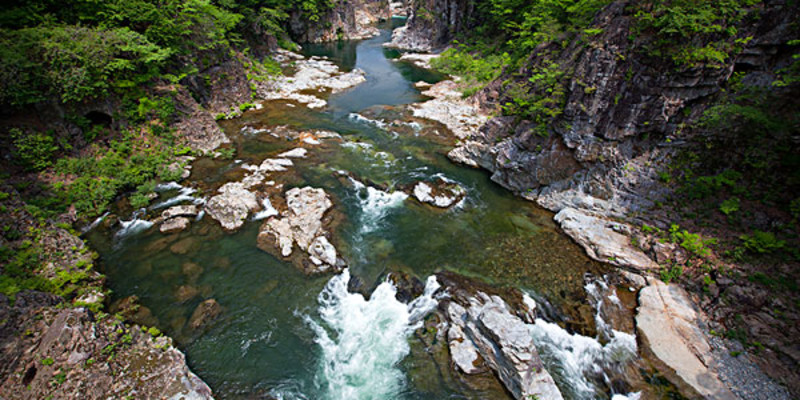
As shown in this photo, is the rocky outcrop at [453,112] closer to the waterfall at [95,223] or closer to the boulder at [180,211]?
the boulder at [180,211]

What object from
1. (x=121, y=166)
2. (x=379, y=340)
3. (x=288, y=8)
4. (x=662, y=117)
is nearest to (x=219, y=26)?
(x=121, y=166)

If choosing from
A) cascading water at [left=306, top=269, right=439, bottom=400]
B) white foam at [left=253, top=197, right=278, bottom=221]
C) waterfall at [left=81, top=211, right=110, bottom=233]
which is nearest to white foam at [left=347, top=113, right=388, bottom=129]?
white foam at [left=253, top=197, right=278, bottom=221]

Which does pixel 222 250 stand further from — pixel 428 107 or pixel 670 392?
pixel 428 107

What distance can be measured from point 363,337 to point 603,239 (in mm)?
9597

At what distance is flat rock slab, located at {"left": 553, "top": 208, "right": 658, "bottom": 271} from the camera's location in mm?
10914

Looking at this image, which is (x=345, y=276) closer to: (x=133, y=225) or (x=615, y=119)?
(x=133, y=225)

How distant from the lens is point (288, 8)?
139 feet

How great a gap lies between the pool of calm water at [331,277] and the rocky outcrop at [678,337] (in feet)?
5.68

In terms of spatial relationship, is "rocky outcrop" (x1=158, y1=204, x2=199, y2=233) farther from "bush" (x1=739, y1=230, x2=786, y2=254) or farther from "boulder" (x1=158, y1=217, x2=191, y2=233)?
"bush" (x1=739, y1=230, x2=786, y2=254)

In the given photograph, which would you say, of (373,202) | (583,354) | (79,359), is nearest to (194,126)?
(373,202)

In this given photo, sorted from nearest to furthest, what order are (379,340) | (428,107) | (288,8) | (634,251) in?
(379,340) < (634,251) < (428,107) < (288,8)

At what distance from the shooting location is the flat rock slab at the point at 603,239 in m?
10.9

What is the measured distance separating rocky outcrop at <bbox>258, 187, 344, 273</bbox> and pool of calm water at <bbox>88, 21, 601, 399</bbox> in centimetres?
43

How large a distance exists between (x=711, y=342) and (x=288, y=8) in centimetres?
5125
